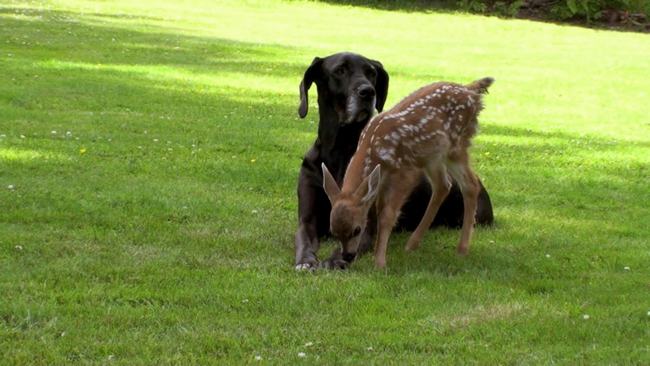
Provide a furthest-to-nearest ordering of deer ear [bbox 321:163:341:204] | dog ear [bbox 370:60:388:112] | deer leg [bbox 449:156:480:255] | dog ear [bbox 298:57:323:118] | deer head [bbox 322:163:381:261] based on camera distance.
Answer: dog ear [bbox 370:60:388:112]
dog ear [bbox 298:57:323:118]
deer leg [bbox 449:156:480:255]
deer ear [bbox 321:163:341:204]
deer head [bbox 322:163:381:261]

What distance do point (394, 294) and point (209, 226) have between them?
7.30 ft

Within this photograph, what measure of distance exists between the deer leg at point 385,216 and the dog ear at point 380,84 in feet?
4.78

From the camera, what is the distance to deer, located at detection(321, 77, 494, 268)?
7.13 metres

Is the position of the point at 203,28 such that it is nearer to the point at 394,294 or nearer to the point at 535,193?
the point at 535,193

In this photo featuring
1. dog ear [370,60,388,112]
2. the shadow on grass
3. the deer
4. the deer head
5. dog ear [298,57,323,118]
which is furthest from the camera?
the shadow on grass

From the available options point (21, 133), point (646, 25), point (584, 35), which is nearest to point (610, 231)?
point (21, 133)

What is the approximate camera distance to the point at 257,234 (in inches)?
330

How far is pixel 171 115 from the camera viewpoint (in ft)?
46.5

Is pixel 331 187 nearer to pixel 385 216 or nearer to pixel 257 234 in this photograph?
pixel 385 216

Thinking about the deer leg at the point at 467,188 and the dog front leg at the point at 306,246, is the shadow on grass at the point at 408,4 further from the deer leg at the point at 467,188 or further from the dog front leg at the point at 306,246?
the dog front leg at the point at 306,246

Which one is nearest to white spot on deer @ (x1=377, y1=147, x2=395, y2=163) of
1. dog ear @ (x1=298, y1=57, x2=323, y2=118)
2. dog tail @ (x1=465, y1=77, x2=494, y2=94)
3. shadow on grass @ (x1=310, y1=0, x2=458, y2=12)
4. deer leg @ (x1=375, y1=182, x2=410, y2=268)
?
deer leg @ (x1=375, y1=182, x2=410, y2=268)

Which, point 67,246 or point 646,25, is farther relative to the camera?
point 646,25

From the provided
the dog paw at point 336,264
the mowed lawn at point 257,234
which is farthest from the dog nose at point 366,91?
the dog paw at point 336,264

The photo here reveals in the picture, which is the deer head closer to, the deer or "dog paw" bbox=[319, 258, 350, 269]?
the deer
